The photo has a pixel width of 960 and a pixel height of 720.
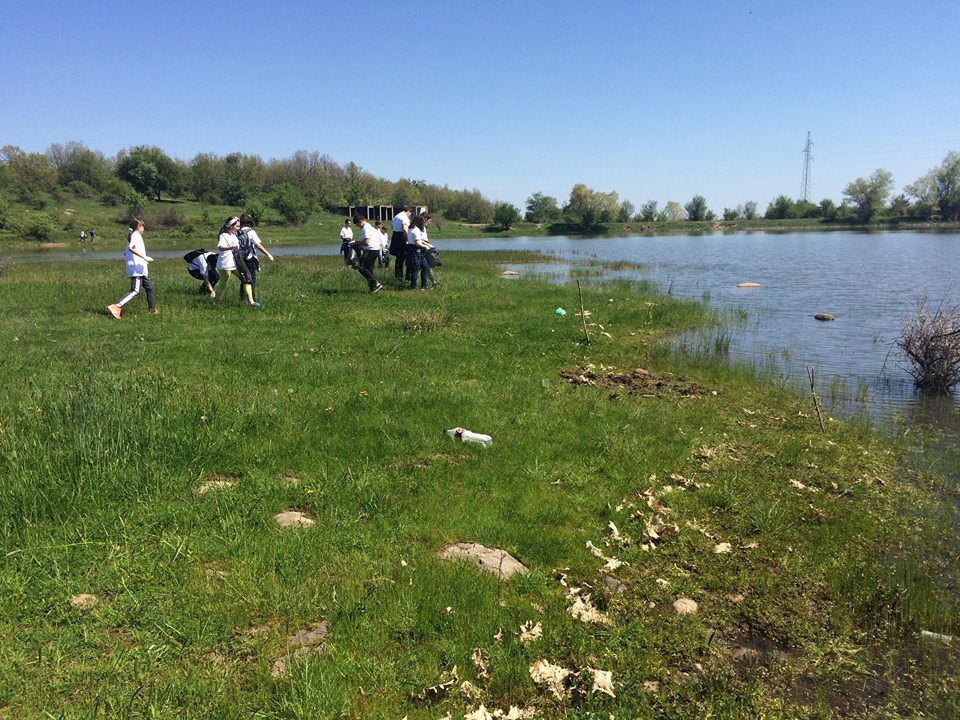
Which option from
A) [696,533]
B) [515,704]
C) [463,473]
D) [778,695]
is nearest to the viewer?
[515,704]

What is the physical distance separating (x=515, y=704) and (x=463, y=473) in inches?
116

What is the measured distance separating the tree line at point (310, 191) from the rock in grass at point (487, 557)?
329ft

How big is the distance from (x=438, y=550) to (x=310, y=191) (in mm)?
138645

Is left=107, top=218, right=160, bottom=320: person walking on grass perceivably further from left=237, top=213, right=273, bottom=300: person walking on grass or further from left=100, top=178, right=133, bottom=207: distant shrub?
left=100, top=178, right=133, bottom=207: distant shrub

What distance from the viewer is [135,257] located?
13914 mm

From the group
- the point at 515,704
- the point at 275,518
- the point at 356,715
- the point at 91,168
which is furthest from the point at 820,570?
the point at 91,168

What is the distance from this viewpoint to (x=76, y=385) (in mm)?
7469

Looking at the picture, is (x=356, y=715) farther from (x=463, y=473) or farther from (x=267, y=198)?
(x=267, y=198)

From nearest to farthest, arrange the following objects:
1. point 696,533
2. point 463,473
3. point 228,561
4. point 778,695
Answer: point 778,695 < point 228,561 < point 696,533 < point 463,473

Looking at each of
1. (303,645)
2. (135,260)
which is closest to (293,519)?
(303,645)

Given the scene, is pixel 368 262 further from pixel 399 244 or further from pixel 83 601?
pixel 83 601

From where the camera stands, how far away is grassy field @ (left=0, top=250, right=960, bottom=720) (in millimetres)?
3580

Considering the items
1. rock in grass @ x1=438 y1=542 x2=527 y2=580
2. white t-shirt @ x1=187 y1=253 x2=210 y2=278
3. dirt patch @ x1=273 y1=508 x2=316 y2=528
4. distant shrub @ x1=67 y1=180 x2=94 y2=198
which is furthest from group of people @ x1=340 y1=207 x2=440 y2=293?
distant shrub @ x1=67 y1=180 x2=94 y2=198

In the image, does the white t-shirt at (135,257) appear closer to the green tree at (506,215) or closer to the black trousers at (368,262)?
the black trousers at (368,262)
